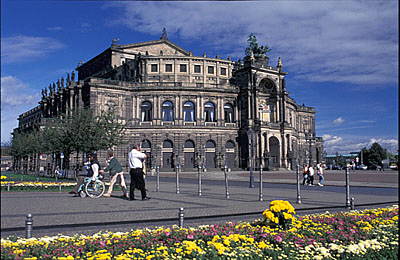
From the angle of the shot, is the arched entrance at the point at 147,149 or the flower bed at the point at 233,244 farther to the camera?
the arched entrance at the point at 147,149

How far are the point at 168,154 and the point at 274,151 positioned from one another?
772 inches

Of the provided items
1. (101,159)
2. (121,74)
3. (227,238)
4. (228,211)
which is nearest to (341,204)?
(228,211)

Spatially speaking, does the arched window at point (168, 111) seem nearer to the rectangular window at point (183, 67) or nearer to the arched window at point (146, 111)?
the arched window at point (146, 111)

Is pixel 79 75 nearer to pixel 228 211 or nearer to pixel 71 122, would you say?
pixel 71 122

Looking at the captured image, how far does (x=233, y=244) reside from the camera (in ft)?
21.8

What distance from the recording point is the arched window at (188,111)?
64.9m

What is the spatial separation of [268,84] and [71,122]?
45639 millimetres

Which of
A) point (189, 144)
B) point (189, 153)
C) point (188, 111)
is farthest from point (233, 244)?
point (188, 111)

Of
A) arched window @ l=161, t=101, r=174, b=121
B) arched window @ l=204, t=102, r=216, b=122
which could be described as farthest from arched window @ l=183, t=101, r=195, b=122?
arched window @ l=204, t=102, r=216, b=122

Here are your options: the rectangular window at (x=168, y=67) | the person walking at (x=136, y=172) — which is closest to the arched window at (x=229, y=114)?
the rectangular window at (x=168, y=67)

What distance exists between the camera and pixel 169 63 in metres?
66.8

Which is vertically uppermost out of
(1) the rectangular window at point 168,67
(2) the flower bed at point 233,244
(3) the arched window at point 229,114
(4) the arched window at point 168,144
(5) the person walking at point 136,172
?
(1) the rectangular window at point 168,67

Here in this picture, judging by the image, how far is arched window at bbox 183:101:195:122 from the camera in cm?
6488

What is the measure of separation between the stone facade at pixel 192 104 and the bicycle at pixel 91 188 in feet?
144
